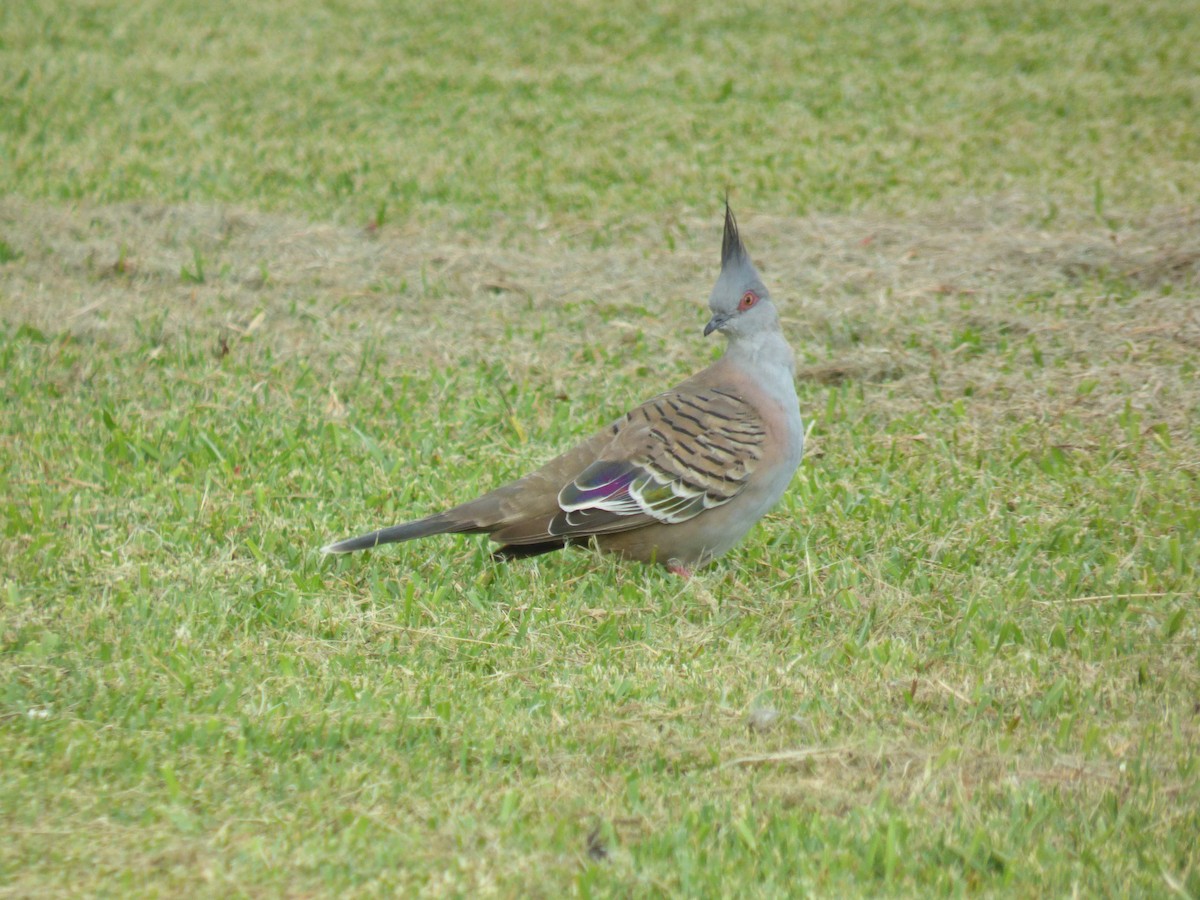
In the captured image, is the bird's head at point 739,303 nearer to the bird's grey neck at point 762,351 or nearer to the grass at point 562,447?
the bird's grey neck at point 762,351

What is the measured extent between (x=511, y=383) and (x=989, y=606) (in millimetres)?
3053

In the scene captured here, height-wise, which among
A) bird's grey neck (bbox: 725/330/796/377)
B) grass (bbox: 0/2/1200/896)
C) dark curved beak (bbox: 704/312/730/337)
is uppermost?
dark curved beak (bbox: 704/312/730/337)

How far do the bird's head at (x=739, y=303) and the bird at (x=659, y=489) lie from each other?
0.82 feet

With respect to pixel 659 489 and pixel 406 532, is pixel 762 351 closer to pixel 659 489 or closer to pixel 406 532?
pixel 659 489

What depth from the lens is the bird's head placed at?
5.64 m

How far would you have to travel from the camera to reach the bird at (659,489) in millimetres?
5168

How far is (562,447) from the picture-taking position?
645 centimetres

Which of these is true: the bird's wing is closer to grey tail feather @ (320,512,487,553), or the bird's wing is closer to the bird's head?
grey tail feather @ (320,512,487,553)

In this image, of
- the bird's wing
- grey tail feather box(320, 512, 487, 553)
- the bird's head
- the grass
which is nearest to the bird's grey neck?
the bird's head

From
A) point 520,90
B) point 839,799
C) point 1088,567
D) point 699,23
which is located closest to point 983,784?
point 839,799

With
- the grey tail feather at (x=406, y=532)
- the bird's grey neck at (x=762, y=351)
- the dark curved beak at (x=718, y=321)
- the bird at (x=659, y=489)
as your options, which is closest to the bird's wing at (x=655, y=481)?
the bird at (x=659, y=489)

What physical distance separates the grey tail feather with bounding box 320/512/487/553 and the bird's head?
50.0 inches

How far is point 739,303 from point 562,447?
1.21 meters

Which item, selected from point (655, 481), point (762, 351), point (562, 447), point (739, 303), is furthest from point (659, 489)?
point (562, 447)
